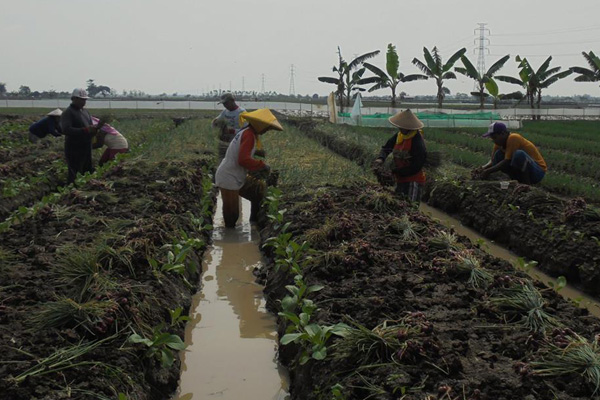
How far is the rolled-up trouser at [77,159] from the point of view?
8633mm

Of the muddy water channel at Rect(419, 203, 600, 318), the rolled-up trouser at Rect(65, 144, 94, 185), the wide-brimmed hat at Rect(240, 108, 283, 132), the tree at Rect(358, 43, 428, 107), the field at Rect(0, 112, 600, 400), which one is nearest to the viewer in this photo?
the field at Rect(0, 112, 600, 400)

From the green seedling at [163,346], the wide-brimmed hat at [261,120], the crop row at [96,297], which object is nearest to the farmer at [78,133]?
the crop row at [96,297]

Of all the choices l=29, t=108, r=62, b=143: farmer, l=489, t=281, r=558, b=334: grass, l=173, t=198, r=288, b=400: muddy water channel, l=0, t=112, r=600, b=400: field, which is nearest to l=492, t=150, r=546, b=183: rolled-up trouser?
l=0, t=112, r=600, b=400: field

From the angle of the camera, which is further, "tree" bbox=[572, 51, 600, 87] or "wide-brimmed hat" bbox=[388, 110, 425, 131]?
"tree" bbox=[572, 51, 600, 87]

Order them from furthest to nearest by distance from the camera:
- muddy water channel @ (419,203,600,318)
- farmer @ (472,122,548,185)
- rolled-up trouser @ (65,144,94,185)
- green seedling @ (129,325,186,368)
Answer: rolled-up trouser @ (65,144,94,185) → farmer @ (472,122,548,185) → muddy water channel @ (419,203,600,318) → green seedling @ (129,325,186,368)

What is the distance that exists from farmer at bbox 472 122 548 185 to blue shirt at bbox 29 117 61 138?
23.1ft

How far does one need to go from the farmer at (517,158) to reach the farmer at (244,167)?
2.76 metres

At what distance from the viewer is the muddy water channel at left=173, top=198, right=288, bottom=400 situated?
12.1ft

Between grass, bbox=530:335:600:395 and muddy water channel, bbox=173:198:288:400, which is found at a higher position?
grass, bbox=530:335:600:395

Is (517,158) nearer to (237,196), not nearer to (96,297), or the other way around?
(237,196)

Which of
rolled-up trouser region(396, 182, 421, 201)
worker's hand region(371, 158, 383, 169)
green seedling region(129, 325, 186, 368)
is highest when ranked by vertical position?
worker's hand region(371, 158, 383, 169)

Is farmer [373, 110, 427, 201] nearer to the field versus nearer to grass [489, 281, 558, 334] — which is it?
the field

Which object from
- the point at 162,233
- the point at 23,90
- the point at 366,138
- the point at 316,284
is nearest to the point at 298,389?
the point at 316,284

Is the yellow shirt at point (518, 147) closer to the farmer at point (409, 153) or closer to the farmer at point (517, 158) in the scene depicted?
the farmer at point (517, 158)
